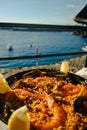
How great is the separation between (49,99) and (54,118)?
30cm

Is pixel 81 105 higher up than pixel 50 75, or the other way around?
pixel 81 105

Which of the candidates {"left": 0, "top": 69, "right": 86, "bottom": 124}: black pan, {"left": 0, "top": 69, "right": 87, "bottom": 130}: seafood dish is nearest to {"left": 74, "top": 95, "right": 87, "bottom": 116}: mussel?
{"left": 0, "top": 69, "right": 87, "bottom": 130}: seafood dish

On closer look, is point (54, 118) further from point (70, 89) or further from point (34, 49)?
point (34, 49)

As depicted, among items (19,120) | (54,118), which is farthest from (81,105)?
(19,120)

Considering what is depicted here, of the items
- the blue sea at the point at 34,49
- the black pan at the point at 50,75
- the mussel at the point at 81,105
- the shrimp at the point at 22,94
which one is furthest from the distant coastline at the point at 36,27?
the black pan at the point at 50,75

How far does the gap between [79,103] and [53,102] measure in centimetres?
25

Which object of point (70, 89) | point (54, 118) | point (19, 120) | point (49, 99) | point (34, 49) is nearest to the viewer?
point (19, 120)

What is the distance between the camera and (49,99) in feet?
7.00

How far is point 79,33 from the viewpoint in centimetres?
183

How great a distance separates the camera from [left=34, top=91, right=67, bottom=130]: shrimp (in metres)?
1.78

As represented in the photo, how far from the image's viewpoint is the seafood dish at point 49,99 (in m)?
1.83

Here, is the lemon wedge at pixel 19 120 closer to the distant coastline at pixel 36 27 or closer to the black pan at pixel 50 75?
the distant coastline at pixel 36 27

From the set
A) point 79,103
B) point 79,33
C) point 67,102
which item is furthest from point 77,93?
point 79,33

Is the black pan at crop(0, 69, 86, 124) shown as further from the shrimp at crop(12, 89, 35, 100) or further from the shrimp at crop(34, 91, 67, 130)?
the shrimp at crop(34, 91, 67, 130)
